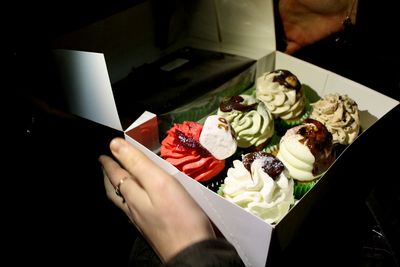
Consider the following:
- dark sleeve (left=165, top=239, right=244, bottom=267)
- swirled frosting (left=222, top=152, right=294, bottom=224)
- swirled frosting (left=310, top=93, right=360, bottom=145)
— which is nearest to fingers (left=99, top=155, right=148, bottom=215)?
dark sleeve (left=165, top=239, right=244, bottom=267)

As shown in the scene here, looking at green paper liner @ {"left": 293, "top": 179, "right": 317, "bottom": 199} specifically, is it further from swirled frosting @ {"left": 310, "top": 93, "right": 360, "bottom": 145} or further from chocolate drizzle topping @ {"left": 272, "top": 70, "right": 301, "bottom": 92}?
chocolate drizzle topping @ {"left": 272, "top": 70, "right": 301, "bottom": 92}

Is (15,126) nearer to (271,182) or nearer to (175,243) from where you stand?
(175,243)

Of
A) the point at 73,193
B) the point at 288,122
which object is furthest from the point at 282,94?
the point at 73,193

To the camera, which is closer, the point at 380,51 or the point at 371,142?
the point at 371,142

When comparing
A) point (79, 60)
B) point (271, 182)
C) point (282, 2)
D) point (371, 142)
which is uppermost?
point (79, 60)

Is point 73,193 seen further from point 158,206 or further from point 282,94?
point 282,94

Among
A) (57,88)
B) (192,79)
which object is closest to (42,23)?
(57,88)

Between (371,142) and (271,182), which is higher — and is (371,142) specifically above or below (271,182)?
below

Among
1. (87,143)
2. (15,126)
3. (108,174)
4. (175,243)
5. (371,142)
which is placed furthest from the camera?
(371,142)

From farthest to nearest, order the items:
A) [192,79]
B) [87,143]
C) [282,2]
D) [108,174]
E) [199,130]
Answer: [282,2] < [192,79] < [199,130] < [87,143] < [108,174]
